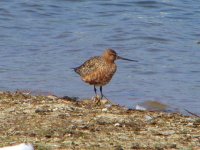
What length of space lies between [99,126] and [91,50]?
5763 mm

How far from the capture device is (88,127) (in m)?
6.84

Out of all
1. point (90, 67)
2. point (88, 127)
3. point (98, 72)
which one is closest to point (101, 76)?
point (98, 72)

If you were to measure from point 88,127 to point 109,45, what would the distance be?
20.8ft

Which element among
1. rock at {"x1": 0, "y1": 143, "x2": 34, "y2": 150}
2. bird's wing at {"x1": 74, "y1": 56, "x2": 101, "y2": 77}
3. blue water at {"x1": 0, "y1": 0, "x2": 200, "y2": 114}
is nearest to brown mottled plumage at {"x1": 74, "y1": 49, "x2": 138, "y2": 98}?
bird's wing at {"x1": 74, "y1": 56, "x2": 101, "y2": 77}

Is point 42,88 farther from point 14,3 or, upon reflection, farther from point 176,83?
point 14,3

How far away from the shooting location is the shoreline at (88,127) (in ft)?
20.5

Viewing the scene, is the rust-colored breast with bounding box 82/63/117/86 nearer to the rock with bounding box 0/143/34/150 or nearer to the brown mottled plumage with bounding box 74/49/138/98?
the brown mottled plumage with bounding box 74/49/138/98

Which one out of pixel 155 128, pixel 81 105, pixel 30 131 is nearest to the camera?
pixel 30 131

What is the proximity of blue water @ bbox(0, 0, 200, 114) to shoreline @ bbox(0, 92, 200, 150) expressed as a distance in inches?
81.3

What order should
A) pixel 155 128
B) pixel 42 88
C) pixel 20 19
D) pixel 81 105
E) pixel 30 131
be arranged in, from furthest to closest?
1. pixel 20 19
2. pixel 42 88
3. pixel 81 105
4. pixel 155 128
5. pixel 30 131

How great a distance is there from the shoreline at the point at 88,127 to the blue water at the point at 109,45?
207 cm

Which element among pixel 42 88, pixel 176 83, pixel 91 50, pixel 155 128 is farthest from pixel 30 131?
pixel 91 50

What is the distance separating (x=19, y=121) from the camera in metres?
7.03

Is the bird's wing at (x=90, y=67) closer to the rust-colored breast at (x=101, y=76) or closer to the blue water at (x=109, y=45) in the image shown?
the rust-colored breast at (x=101, y=76)
